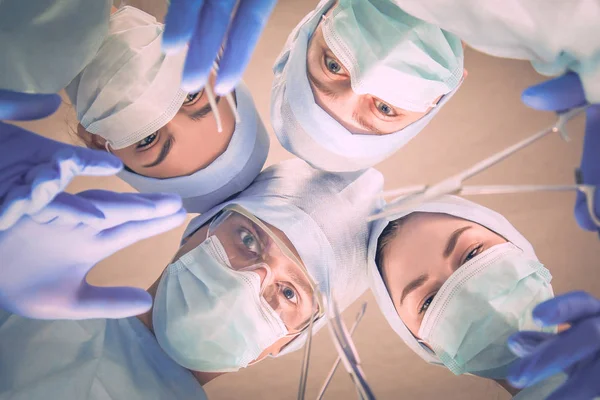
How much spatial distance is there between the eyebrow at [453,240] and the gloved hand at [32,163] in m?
0.80

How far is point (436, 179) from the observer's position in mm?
1649

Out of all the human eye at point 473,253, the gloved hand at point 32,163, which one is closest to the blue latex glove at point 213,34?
the gloved hand at point 32,163

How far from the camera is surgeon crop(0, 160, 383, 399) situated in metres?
1.16

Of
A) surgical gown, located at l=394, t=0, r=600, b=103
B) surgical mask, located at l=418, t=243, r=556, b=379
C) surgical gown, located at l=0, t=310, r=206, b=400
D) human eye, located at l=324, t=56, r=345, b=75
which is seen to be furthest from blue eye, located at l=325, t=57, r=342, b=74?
surgical gown, located at l=0, t=310, r=206, b=400

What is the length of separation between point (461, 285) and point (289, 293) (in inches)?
17.7

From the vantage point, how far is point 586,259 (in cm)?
161

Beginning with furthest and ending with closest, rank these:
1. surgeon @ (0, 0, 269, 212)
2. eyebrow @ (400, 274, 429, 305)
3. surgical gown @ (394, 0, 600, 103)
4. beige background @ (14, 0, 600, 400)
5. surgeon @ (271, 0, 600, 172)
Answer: beige background @ (14, 0, 600, 400)
eyebrow @ (400, 274, 429, 305)
surgeon @ (0, 0, 269, 212)
surgeon @ (271, 0, 600, 172)
surgical gown @ (394, 0, 600, 103)

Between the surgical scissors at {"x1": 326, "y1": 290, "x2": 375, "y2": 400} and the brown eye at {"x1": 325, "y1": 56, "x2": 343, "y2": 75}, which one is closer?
the surgical scissors at {"x1": 326, "y1": 290, "x2": 375, "y2": 400}

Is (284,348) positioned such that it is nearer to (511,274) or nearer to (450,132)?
(511,274)

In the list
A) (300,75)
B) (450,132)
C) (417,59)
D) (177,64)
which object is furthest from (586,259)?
(177,64)

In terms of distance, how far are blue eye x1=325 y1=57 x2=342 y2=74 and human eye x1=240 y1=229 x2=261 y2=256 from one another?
501 millimetres

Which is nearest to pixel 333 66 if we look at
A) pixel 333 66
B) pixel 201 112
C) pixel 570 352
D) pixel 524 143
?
pixel 333 66

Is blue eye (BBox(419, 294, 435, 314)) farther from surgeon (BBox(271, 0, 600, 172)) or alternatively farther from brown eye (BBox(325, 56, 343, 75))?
brown eye (BBox(325, 56, 343, 75))

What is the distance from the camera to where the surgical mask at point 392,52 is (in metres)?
1.14
